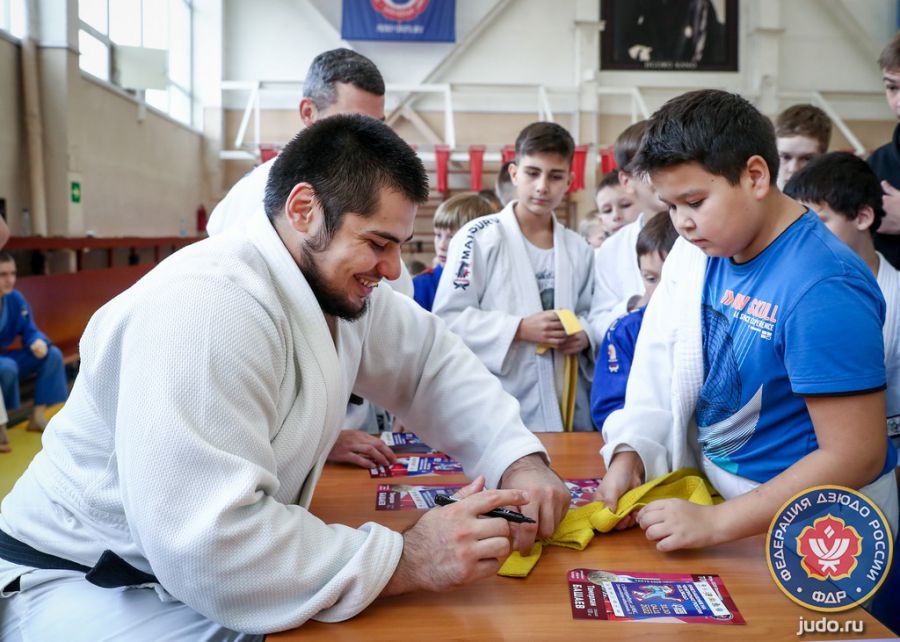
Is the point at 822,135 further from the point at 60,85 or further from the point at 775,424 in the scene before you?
the point at 60,85

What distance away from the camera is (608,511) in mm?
1340

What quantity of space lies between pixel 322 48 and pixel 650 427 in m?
Answer: 11.0

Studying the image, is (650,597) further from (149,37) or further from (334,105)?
(149,37)

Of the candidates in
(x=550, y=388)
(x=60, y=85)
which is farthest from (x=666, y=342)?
(x=60, y=85)

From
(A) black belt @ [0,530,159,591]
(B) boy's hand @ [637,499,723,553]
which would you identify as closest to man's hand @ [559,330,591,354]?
(B) boy's hand @ [637,499,723,553]

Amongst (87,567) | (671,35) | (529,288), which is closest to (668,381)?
(87,567)

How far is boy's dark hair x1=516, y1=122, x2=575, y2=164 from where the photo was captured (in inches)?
119

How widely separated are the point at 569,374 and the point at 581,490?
3.74 ft

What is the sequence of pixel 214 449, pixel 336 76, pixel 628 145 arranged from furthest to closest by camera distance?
pixel 628 145
pixel 336 76
pixel 214 449

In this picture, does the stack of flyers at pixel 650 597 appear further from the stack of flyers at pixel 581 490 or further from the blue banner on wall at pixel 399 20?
the blue banner on wall at pixel 399 20

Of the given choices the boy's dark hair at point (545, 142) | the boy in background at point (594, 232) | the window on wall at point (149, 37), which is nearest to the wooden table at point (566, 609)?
the boy's dark hair at point (545, 142)

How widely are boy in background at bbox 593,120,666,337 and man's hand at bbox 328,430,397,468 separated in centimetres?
124

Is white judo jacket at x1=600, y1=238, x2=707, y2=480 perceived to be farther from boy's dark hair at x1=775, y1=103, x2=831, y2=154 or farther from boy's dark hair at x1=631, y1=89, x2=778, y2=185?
boy's dark hair at x1=775, y1=103, x2=831, y2=154

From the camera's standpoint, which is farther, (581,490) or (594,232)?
(594,232)
